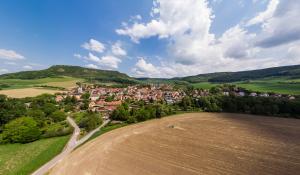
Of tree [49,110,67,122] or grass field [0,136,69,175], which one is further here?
tree [49,110,67,122]

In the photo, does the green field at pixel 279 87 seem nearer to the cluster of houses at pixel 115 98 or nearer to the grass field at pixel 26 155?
the cluster of houses at pixel 115 98

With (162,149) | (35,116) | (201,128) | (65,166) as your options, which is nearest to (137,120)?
(201,128)

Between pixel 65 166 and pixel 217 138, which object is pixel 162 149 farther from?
pixel 65 166

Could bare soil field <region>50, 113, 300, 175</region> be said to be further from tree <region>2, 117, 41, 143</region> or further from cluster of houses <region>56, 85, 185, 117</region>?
cluster of houses <region>56, 85, 185, 117</region>

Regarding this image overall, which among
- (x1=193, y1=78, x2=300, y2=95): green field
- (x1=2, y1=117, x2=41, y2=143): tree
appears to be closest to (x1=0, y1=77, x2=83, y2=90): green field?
(x1=2, y1=117, x2=41, y2=143): tree

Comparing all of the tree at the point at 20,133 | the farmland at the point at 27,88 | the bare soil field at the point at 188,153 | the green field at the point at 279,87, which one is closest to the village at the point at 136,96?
the green field at the point at 279,87

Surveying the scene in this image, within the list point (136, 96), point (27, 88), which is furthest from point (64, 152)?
point (27, 88)
